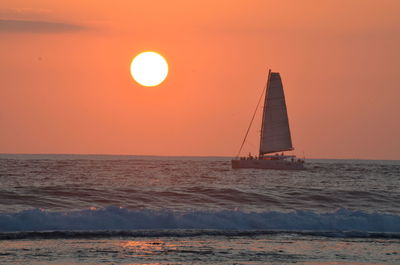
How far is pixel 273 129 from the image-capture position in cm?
10294

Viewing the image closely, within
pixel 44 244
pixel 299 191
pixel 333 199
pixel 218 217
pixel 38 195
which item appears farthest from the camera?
pixel 299 191

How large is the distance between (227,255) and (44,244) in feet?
Result: 20.1

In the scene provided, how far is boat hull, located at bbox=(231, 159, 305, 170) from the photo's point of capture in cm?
9906

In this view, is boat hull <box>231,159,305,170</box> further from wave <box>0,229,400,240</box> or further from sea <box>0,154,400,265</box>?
wave <box>0,229,400,240</box>

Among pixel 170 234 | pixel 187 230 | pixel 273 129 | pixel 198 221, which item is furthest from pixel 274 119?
pixel 170 234

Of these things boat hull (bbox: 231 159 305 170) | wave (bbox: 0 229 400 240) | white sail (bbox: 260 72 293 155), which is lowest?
wave (bbox: 0 229 400 240)

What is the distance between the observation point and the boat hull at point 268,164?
99.1m

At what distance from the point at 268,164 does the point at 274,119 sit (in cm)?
741

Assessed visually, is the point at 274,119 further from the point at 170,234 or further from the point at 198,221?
the point at 170,234

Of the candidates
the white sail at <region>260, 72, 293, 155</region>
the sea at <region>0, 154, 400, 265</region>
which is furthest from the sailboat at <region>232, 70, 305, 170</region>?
the sea at <region>0, 154, 400, 265</region>

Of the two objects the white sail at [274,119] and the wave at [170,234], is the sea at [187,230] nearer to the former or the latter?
the wave at [170,234]

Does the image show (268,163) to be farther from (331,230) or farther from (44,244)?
(44,244)

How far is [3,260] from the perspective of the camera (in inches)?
771

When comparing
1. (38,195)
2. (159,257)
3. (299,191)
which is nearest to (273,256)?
(159,257)
